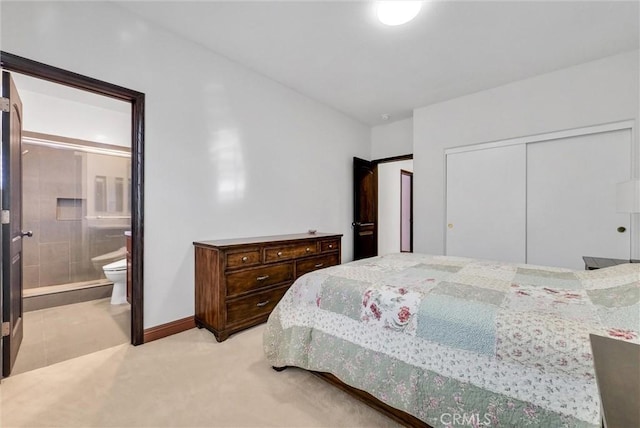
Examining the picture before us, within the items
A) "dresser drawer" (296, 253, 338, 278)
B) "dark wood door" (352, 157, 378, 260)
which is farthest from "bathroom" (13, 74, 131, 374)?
"dark wood door" (352, 157, 378, 260)

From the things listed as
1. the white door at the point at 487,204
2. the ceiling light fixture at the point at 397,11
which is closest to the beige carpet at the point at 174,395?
the ceiling light fixture at the point at 397,11

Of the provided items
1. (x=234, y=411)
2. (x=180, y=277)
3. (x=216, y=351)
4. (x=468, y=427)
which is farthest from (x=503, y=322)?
(x=180, y=277)

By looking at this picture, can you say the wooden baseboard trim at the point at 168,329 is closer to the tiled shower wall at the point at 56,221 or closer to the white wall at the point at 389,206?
the tiled shower wall at the point at 56,221

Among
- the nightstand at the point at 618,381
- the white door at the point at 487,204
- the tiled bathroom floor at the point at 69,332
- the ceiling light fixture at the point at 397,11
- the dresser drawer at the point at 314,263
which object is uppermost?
the ceiling light fixture at the point at 397,11

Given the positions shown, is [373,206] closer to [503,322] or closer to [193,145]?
[193,145]

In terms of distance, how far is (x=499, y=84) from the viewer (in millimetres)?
3285

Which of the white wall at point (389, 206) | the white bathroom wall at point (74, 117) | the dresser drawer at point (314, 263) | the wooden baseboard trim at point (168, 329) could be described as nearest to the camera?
the wooden baseboard trim at point (168, 329)

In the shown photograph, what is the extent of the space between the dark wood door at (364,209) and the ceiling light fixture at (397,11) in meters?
2.40

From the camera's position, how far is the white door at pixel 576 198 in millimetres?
2756

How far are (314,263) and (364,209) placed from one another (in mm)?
1840

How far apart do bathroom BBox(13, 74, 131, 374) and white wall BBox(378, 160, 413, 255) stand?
437 centimetres

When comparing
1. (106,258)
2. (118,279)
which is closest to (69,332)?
(118,279)

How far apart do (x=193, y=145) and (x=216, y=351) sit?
1779 mm

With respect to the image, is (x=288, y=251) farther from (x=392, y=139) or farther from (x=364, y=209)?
(x=392, y=139)
